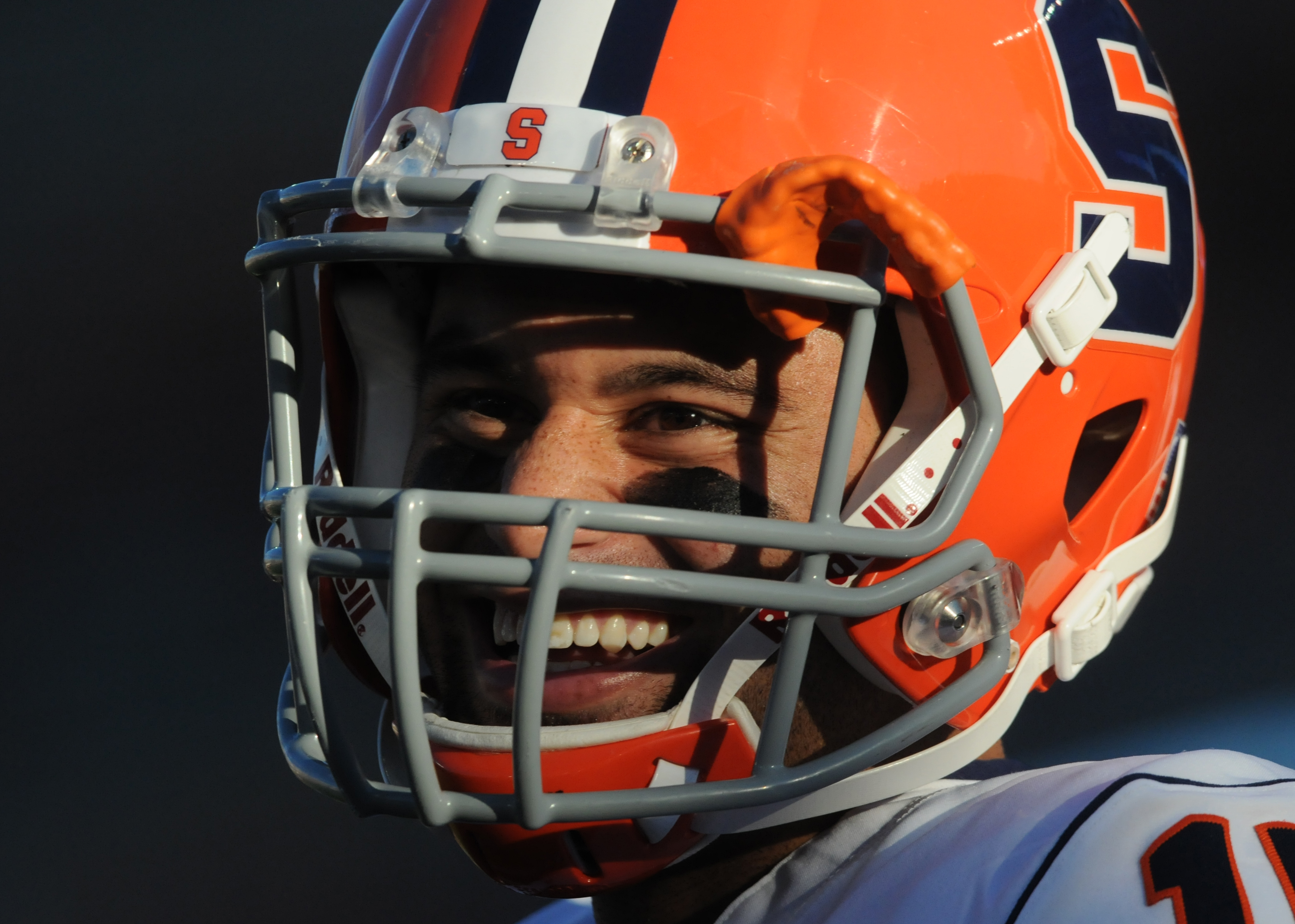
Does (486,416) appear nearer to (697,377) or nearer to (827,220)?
(697,377)

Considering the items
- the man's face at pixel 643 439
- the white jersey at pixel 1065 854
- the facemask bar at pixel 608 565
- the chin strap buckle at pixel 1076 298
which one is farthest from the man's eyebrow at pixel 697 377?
the white jersey at pixel 1065 854

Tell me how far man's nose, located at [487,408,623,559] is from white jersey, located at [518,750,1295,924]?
0.32 metres

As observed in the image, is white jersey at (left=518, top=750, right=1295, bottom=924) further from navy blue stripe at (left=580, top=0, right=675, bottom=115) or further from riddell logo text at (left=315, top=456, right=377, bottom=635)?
navy blue stripe at (left=580, top=0, right=675, bottom=115)

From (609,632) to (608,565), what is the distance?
17cm

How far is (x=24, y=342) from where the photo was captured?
8.56ft

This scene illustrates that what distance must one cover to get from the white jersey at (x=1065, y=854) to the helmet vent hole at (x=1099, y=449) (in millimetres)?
292

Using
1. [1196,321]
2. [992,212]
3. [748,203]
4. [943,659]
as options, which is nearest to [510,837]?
[943,659]

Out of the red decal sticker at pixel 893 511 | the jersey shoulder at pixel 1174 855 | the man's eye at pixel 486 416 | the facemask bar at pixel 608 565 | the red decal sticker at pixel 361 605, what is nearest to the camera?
the jersey shoulder at pixel 1174 855

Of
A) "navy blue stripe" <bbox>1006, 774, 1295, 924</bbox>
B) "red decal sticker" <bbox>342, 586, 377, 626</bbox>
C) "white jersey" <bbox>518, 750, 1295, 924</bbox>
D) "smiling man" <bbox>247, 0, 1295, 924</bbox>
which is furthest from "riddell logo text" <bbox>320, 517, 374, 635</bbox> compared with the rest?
"navy blue stripe" <bbox>1006, 774, 1295, 924</bbox>

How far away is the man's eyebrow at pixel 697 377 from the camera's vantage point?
90 cm

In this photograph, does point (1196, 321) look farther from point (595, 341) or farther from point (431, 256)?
point (431, 256)

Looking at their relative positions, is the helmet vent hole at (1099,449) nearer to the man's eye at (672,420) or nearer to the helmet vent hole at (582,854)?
the man's eye at (672,420)

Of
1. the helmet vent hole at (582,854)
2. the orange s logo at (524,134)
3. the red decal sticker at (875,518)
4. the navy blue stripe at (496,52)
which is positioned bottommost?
the helmet vent hole at (582,854)

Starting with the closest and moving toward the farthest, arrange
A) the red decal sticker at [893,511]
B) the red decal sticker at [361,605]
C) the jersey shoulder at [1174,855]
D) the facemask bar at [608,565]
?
the jersey shoulder at [1174,855] < the facemask bar at [608,565] < the red decal sticker at [893,511] < the red decal sticker at [361,605]
